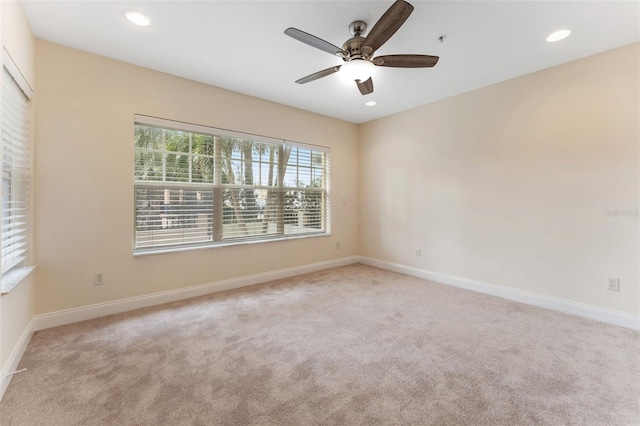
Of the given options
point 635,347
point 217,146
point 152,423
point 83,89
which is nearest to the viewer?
point 152,423

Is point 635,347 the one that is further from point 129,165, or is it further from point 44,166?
point 44,166

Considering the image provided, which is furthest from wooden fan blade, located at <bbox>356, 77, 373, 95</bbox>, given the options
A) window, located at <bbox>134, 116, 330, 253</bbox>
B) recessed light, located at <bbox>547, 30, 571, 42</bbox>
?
window, located at <bbox>134, 116, 330, 253</bbox>

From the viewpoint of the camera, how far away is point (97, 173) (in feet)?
9.12

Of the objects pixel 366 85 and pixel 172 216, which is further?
pixel 172 216

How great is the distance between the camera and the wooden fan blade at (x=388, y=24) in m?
1.66

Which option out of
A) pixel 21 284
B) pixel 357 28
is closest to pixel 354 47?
pixel 357 28

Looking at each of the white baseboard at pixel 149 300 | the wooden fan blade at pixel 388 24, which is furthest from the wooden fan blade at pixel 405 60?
the white baseboard at pixel 149 300

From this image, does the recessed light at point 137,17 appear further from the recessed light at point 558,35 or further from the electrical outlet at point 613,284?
the electrical outlet at point 613,284

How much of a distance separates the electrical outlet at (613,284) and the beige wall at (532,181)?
41mm

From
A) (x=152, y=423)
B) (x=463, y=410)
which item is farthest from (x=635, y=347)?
(x=152, y=423)

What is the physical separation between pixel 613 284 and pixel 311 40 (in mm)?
3612

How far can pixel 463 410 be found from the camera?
1570mm

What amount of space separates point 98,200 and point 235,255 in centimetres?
162

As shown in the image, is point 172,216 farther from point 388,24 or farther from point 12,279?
point 388,24
